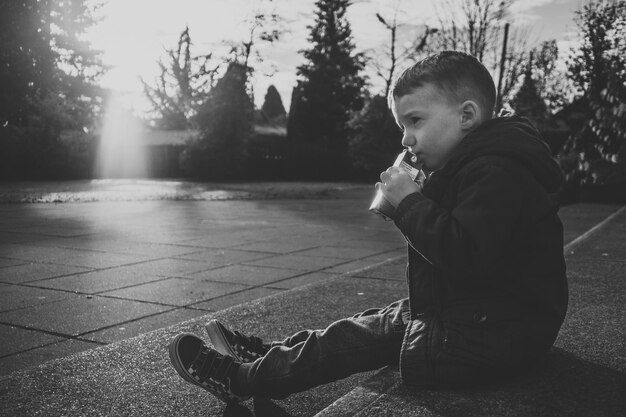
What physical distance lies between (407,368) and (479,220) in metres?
0.49

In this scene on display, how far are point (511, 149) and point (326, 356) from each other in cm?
86

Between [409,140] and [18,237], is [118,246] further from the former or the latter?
[409,140]

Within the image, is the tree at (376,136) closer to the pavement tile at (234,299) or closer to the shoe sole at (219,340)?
the pavement tile at (234,299)

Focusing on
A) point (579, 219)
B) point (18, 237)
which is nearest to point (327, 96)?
point (579, 219)

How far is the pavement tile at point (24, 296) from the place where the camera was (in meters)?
3.80

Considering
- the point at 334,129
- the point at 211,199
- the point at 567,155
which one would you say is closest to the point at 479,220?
the point at 567,155

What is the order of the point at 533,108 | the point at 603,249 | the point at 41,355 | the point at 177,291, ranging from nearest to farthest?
1. the point at 41,355
2. the point at 177,291
3. the point at 603,249
4. the point at 533,108

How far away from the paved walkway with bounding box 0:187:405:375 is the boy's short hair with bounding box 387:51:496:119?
2.00m

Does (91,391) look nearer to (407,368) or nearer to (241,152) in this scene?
(407,368)

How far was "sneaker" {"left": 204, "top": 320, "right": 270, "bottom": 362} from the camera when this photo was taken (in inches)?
87.1

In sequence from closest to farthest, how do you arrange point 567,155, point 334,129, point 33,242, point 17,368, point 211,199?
1. point 17,368
2. point 33,242
3. point 567,155
4. point 211,199
5. point 334,129

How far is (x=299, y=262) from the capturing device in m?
5.56

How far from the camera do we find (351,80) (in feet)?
138

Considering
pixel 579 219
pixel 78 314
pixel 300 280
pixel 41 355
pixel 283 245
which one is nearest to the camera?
pixel 41 355
